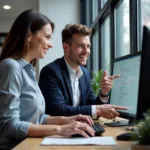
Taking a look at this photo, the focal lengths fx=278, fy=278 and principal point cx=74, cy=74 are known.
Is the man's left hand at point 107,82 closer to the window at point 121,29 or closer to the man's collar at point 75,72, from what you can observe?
the man's collar at point 75,72

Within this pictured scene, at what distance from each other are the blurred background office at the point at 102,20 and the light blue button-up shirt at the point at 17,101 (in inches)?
51.7

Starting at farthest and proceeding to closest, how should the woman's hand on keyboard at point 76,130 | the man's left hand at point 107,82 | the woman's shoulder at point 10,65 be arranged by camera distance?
1. the man's left hand at point 107,82
2. the woman's shoulder at point 10,65
3. the woman's hand on keyboard at point 76,130

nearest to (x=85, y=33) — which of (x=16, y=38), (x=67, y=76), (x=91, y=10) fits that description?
(x=67, y=76)

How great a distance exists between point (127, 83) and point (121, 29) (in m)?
1.88

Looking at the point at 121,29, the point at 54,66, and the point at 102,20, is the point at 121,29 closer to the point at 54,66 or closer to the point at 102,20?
the point at 102,20

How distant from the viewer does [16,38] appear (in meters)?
1.46

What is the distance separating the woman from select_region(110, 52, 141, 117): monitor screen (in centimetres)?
23

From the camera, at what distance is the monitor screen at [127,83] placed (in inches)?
53.1

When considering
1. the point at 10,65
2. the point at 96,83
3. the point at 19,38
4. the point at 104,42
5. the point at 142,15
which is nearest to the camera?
the point at 10,65

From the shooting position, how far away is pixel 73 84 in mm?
2025

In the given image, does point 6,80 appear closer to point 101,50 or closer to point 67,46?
point 67,46

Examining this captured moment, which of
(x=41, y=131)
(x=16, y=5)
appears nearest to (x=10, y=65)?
(x=41, y=131)

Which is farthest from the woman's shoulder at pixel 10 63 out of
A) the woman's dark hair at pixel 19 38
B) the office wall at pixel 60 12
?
the office wall at pixel 60 12

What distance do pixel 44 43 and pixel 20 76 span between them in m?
0.32
